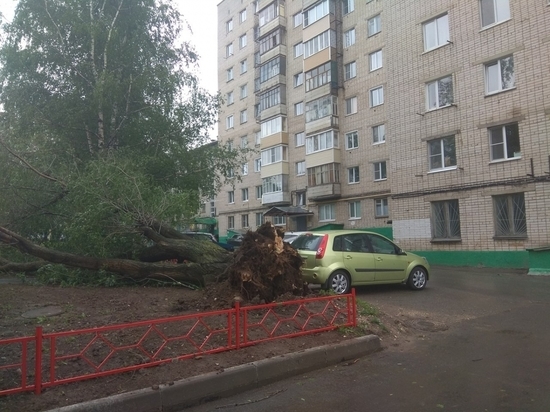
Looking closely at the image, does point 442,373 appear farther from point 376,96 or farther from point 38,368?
point 376,96

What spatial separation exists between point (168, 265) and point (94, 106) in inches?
296

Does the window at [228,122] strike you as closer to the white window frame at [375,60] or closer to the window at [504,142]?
the white window frame at [375,60]

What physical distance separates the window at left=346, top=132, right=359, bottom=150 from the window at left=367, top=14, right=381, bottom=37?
21.0 ft

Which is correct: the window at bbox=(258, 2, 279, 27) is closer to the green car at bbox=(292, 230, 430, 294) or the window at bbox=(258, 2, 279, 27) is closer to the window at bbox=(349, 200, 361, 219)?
the window at bbox=(349, 200, 361, 219)

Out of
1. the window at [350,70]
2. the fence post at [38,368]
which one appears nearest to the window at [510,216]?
the window at [350,70]

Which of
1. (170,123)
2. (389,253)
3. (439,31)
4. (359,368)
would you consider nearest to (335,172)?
(439,31)

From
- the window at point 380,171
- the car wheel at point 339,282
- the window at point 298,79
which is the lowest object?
the car wheel at point 339,282

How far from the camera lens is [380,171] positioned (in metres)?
27.6

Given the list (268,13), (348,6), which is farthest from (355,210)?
(268,13)

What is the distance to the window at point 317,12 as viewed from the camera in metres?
30.8

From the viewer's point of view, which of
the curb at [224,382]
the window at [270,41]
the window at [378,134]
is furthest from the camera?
the window at [270,41]

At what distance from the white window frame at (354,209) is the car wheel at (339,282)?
19.1 metres

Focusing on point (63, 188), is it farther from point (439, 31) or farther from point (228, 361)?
point (439, 31)

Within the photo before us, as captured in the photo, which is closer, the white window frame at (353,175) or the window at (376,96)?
the window at (376,96)
